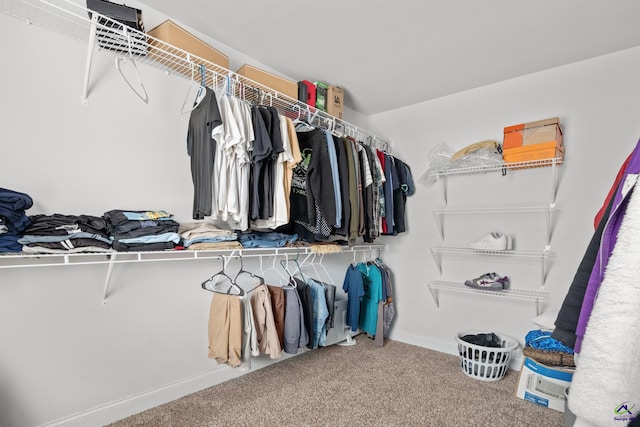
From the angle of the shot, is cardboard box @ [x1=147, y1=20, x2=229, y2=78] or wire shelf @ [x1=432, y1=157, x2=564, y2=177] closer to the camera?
cardboard box @ [x1=147, y1=20, x2=229, y2=78]

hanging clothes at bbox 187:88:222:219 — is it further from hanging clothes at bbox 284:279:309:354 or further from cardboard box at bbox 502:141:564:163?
cardboard box at bbox 502:141:564:163

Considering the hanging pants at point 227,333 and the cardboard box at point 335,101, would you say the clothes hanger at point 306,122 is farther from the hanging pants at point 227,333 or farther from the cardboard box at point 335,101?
the hanging pants at point 227,333

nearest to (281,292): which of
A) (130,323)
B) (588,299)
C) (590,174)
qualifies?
(130,323)

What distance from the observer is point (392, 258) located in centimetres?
320

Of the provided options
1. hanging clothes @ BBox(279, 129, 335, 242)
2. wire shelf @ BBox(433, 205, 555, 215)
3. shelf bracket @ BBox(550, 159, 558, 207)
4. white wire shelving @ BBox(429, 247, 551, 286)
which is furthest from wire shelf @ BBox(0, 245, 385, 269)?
shelf bracket @ BBox(550, 159, 558, 207)

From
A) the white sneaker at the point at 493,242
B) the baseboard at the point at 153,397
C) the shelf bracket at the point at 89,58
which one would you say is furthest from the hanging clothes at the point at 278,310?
the white sneaker at the point at 493,242

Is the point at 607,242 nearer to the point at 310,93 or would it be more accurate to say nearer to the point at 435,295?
the point at 310,93

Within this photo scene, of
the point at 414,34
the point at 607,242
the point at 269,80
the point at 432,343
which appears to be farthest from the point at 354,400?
the point at 414,34

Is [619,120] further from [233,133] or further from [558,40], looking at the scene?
[233,133]

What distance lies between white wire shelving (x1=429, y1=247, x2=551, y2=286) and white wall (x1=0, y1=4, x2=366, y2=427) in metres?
2.02

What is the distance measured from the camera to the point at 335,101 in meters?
2.59

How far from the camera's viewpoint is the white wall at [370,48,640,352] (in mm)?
2191

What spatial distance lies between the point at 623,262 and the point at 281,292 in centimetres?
183

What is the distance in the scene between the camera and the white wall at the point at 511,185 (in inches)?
86.3
